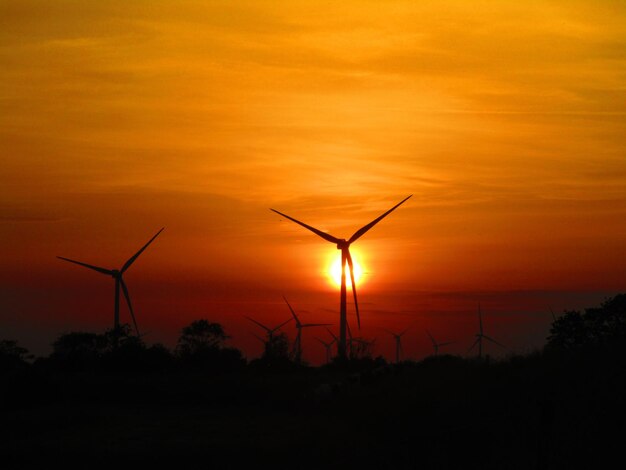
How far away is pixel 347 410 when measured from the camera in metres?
43.8

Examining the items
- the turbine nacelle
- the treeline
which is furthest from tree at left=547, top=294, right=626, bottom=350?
the turbine nacelle

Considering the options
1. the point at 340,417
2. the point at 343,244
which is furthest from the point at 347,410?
the point at 343,244

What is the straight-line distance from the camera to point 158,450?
3703 cm

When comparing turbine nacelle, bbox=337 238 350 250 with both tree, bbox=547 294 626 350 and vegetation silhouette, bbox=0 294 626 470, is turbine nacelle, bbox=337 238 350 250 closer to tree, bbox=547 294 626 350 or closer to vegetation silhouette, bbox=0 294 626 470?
vegetation silhouette, bbox=0 294 626 470

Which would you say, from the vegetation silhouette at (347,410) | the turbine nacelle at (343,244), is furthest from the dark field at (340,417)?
the turbine nacelle at (343,244)

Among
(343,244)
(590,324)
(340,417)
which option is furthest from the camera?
(343,244)

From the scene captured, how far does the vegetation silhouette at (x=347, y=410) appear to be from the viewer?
2720cm

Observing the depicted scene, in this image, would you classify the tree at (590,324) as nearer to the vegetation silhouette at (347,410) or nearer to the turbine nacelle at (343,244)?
the vegetation silhouette at (347,410)

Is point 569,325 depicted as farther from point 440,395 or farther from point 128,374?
point 128,374

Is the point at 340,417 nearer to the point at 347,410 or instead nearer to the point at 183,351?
the point at 347,410

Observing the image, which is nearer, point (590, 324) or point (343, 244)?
point (590, 324)

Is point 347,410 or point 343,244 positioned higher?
point 343,244

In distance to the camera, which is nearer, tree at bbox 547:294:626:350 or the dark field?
the dark field

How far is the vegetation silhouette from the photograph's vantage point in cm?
2720
